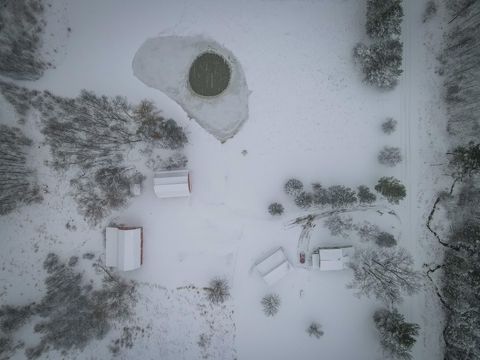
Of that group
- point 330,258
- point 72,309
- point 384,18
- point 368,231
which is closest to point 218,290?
point 330,258

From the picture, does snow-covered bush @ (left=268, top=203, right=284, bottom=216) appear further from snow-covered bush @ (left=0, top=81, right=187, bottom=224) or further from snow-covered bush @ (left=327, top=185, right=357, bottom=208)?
snow-covered bush @ (left=0, top=81, right=187, bottom=224)

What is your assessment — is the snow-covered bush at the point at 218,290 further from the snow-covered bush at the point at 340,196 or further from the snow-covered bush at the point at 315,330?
the snow-covered bush at the point at 340,196

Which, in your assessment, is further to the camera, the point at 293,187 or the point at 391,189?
the point at 293,187

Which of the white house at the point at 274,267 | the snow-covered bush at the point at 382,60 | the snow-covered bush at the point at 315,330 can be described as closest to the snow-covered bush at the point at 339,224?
the white house at the point at 274,267

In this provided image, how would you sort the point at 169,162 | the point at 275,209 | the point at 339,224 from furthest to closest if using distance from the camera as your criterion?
1. the point at 169,162
2. the point at 339,224
3. the point at 275,209

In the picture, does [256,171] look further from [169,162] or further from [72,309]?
[72,309]

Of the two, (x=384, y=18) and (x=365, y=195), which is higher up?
(x=384, y=18)
